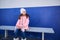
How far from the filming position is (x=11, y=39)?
2699 millimetres

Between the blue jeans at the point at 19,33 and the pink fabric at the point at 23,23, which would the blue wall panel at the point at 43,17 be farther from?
the blue jeans at the point at 19,33

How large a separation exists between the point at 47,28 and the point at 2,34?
1326 millimetres

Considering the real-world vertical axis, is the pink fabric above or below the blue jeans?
above

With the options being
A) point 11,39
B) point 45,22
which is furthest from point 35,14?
point 11,39

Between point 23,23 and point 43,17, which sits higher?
point 43,17

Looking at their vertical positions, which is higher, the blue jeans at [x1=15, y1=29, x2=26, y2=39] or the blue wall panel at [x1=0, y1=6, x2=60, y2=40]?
the blue wall panel at [x1=0, y1=6, x2=60, y2=40]

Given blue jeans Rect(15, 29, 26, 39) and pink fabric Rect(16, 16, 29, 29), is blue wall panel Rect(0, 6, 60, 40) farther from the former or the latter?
blue jeans Rect(15, 29, 26, 39)

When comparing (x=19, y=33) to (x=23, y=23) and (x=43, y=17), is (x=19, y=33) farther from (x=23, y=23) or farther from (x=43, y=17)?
(x=43, y=17)

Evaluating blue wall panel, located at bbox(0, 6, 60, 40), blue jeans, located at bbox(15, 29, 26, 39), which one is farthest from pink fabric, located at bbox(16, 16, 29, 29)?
blue wall panel, located at bbox(0, 6, 60, 40)

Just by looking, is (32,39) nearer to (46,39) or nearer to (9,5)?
(46,39)

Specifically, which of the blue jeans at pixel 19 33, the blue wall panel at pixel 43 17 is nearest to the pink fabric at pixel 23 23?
the blue jeans at pixel 19 33

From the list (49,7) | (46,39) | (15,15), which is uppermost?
(49,7)

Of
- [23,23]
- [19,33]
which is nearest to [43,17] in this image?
[23,23]

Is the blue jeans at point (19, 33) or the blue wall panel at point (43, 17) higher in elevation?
the blue wall panel at point (43, 17)
